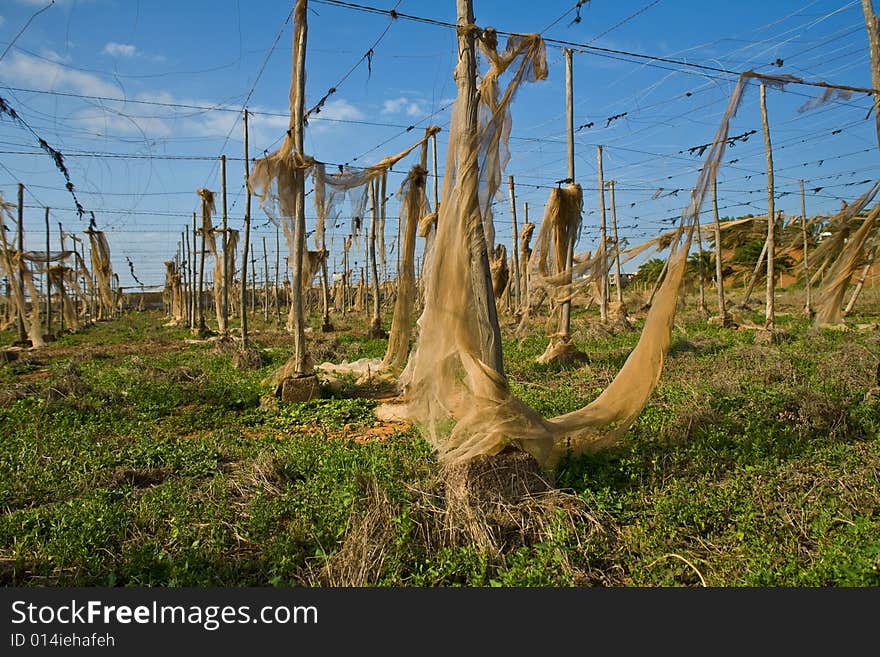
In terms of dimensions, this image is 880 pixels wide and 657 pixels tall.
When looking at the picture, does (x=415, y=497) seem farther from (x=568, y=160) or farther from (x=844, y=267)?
(x=568, y=160)

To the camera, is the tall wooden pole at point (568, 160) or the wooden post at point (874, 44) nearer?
the wooden post at point (874, 44)

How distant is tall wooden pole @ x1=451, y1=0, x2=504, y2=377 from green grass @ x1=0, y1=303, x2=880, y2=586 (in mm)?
1180

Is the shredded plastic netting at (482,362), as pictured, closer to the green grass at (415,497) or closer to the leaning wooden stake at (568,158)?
the green grass at (415,497)

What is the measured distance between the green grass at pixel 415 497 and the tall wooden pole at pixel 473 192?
1180 mm

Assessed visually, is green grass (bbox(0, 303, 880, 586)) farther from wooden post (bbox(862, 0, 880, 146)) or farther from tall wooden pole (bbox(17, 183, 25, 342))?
tall wooden pole (bbox(17, 183, 25, 342))

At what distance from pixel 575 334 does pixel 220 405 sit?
9222 millimetres

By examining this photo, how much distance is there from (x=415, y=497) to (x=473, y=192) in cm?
253

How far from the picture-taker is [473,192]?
4.94m

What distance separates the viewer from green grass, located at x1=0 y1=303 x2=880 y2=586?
11.3 feet

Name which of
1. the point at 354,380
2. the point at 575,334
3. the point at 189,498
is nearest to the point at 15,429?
the point at 189,498

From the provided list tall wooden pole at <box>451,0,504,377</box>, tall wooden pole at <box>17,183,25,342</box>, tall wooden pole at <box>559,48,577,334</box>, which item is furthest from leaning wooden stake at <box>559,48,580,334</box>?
tall wooden pole at <box>17,183,25,342</box>

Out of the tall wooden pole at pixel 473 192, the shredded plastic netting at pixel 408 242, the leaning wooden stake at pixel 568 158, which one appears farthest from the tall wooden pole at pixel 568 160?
the tall wooden pole at pixel 473 192

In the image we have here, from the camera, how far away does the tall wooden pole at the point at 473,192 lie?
4852 millimetres

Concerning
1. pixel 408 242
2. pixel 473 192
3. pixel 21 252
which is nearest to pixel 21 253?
pixel 21 252
